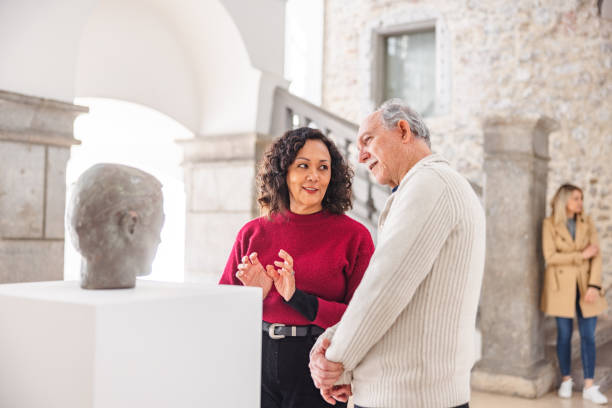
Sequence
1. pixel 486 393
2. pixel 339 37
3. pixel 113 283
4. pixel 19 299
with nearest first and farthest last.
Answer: pixel 19 299 < pixel 113 283 < pixel 486 393 < pixel 339 37

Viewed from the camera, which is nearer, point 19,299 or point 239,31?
point 19,299

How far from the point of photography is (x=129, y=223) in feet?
4.91

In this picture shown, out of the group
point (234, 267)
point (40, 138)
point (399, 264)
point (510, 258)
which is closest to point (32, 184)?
point (40, 138)

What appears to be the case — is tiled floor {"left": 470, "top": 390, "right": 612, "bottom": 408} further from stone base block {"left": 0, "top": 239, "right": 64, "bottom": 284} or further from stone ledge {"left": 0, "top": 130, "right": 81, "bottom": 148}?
stone ledge {"left": 0, "top": 130, "right": 81, "bottom": 148}

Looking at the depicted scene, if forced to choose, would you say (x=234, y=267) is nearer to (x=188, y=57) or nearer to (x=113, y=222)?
(x=113, y=222)

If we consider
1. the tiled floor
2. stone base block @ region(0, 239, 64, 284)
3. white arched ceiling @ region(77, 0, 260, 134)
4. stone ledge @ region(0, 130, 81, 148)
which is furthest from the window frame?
stone base block @ region(0, 239, 64, 284)

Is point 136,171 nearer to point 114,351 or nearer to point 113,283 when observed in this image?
point 113,283

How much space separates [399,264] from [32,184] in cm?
263

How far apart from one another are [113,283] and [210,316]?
0.27 metres

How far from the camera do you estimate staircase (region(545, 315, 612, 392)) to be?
16.3ft

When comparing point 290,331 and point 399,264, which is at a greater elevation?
point 399,264

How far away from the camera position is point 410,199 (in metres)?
1.51

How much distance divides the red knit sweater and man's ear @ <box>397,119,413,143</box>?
0.47 meters

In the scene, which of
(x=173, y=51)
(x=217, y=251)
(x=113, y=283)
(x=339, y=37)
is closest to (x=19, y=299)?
(x=113, y=283)
